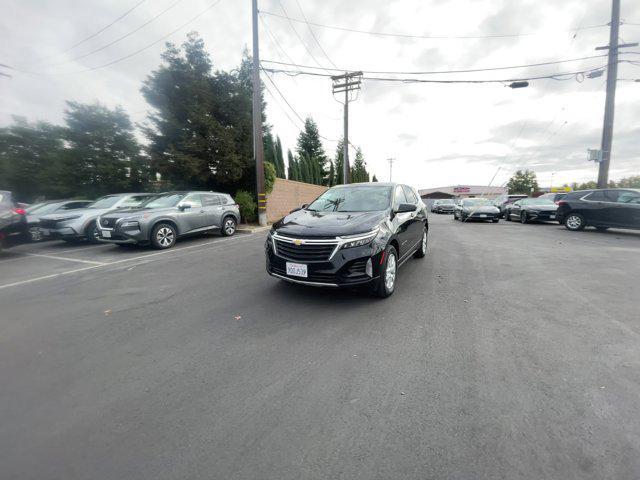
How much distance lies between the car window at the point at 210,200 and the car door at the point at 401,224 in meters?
6.65

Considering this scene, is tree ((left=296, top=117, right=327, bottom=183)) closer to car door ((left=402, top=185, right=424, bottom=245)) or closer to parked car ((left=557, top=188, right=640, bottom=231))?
parked car ((left=557, top=188, right=640, bottom=231))

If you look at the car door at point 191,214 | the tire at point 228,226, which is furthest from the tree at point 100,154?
the car door at point 191,214

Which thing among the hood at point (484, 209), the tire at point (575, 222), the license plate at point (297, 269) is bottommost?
the tire at point (575, 222)

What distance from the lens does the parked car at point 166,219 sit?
7.56 meters

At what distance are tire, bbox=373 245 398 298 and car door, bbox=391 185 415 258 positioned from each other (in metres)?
0.39

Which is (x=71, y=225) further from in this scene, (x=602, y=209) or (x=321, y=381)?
(x=602, y=209)

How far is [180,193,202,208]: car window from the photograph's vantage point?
8874 mm

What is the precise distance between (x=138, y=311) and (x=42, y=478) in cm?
249

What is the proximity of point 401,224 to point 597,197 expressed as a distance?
11.0m

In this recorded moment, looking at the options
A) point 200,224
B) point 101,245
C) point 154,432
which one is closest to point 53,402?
point 154,432

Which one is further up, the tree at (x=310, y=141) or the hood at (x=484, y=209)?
the tree at (x=310, y=141)

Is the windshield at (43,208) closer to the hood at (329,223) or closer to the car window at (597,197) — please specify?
the hood at (329,223)

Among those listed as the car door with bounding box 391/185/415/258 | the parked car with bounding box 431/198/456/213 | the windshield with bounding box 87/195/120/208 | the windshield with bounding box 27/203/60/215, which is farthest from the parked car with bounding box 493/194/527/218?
the windshield with bounding box 27/203/60/215

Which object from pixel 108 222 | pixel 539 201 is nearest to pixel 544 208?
pixel 539 201
